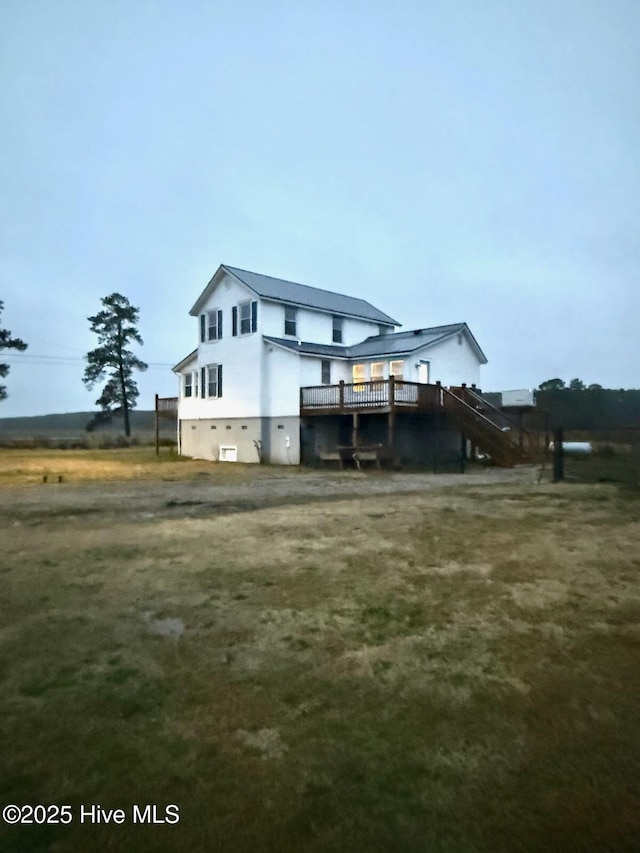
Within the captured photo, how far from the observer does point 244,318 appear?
89.0 feet

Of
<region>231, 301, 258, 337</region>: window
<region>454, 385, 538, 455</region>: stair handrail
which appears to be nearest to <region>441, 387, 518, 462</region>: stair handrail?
<region>454, 385, 538, 455</region>: stair handrail

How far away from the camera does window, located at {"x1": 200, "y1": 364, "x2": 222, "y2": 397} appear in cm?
2866

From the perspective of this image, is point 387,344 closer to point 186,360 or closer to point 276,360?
point 276,360

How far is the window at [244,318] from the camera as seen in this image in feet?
87.0

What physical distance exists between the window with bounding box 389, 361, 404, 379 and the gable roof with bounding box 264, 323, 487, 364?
0.55 metres

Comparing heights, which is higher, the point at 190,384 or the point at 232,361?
the point at 232,361

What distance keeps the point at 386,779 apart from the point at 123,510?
10.0m

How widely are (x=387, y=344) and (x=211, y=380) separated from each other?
875 cm

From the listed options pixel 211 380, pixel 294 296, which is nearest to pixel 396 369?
pixel 294 296

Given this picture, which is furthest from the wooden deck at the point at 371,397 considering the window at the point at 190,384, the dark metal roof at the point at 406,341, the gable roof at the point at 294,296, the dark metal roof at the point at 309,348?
the window at the point at 190,384

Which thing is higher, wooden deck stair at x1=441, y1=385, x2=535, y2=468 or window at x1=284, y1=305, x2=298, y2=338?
window at x1=284, y1=305, x2=298, y2=338

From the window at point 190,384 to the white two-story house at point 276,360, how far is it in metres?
0.13

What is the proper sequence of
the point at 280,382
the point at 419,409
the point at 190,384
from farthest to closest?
1. the point at 190,384
2. the point at 280,382
3. the point at 419,409

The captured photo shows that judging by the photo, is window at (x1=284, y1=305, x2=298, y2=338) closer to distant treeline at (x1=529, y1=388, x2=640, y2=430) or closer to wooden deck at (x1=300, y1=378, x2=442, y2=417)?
wooden deck at (x1=300, y1=378, x2=442, y2=417)
